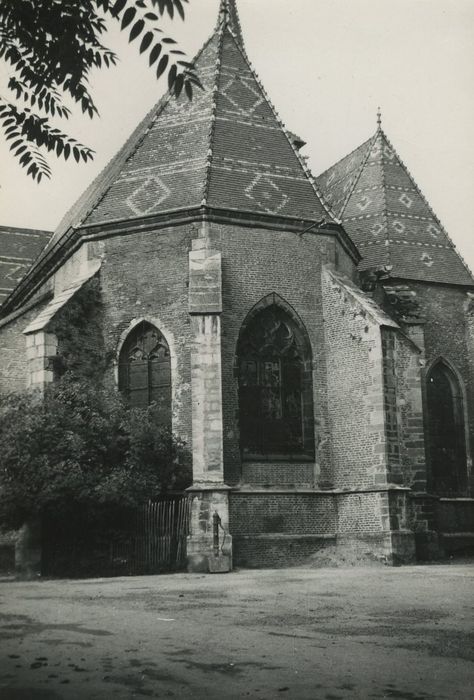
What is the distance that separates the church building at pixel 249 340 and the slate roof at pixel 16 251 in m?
8.52

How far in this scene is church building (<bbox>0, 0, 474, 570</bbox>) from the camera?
62.0 feet

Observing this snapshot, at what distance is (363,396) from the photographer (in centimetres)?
1969

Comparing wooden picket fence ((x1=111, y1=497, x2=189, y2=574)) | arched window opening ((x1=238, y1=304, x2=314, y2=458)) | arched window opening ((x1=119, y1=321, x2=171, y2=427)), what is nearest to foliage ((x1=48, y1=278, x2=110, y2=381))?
arched window opening ((x1=119, y1=321, x2=171, y2=427))

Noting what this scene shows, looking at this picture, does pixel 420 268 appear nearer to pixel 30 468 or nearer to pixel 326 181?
pixel 326 181

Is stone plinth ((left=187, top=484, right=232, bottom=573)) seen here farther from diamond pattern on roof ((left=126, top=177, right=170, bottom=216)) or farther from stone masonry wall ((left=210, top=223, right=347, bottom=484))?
diamond pattern on roof ((left=126, top=177, right=170, bottom=216))

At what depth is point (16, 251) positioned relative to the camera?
34.0m

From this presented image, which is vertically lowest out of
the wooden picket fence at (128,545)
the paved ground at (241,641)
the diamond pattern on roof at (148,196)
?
the paved ground at (241,641)

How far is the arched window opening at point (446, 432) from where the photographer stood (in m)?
25.0

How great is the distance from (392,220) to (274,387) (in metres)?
10.1

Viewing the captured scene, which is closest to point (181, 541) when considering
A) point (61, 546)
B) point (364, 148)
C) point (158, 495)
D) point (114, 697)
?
point (158, 495)

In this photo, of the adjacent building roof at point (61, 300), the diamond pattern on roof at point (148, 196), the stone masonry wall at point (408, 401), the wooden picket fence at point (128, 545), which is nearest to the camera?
the wooden picket fence at point (128, 545)

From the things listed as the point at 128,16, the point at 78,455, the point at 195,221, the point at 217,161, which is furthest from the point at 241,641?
the point at 217,161

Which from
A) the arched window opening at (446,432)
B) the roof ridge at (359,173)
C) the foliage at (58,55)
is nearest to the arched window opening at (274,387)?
the arched window opening at (446,432)

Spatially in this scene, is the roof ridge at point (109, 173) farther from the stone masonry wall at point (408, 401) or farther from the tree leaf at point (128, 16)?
the tree leaf at point (128, 16)
